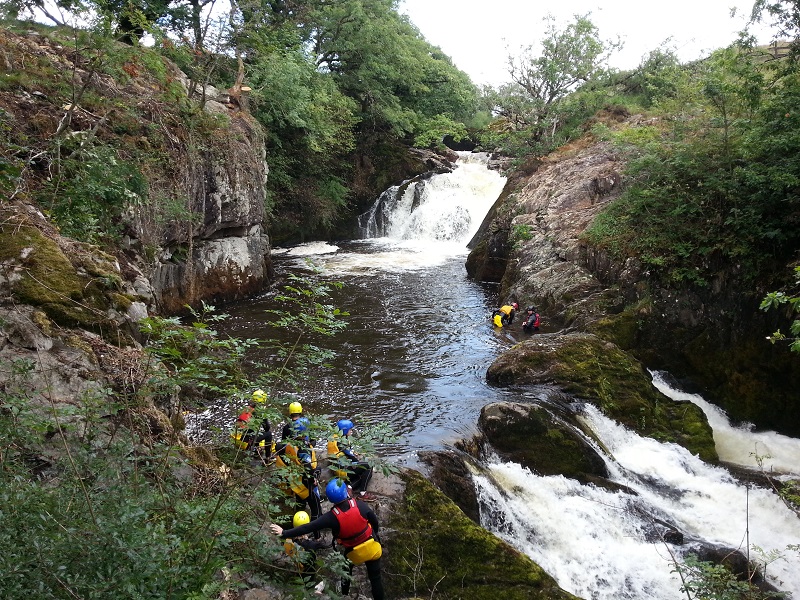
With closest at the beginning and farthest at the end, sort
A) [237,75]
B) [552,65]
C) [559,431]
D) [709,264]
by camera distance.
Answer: [559,431] < [709,264] < [237,75] < [552,65]

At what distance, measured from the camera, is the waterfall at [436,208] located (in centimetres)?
2303

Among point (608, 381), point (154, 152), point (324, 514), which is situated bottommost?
point (608, 381)

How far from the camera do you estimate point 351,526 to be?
13.9ft

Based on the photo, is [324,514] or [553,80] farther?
[553,80]

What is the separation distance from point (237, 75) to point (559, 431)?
1426 cm

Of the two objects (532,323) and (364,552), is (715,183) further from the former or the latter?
(364,552)

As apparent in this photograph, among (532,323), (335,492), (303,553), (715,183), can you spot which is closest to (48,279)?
(335,492)

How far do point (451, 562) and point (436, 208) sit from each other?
19389 millimetres

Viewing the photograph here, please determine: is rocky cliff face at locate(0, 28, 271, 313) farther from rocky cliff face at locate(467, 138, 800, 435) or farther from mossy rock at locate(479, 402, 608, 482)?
rocky cliff face at locate(467, 138, 800, 435)

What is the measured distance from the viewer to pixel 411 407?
27.8 feet

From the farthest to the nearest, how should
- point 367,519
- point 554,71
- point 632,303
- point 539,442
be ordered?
1. point 554,71
2. point 632,303
3. point 539,442
4. point 367,519

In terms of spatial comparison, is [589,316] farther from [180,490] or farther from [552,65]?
[552,65]

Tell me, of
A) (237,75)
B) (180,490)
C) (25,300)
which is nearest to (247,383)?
(180,490)

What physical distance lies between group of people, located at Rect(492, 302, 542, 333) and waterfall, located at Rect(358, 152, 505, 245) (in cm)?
1013
